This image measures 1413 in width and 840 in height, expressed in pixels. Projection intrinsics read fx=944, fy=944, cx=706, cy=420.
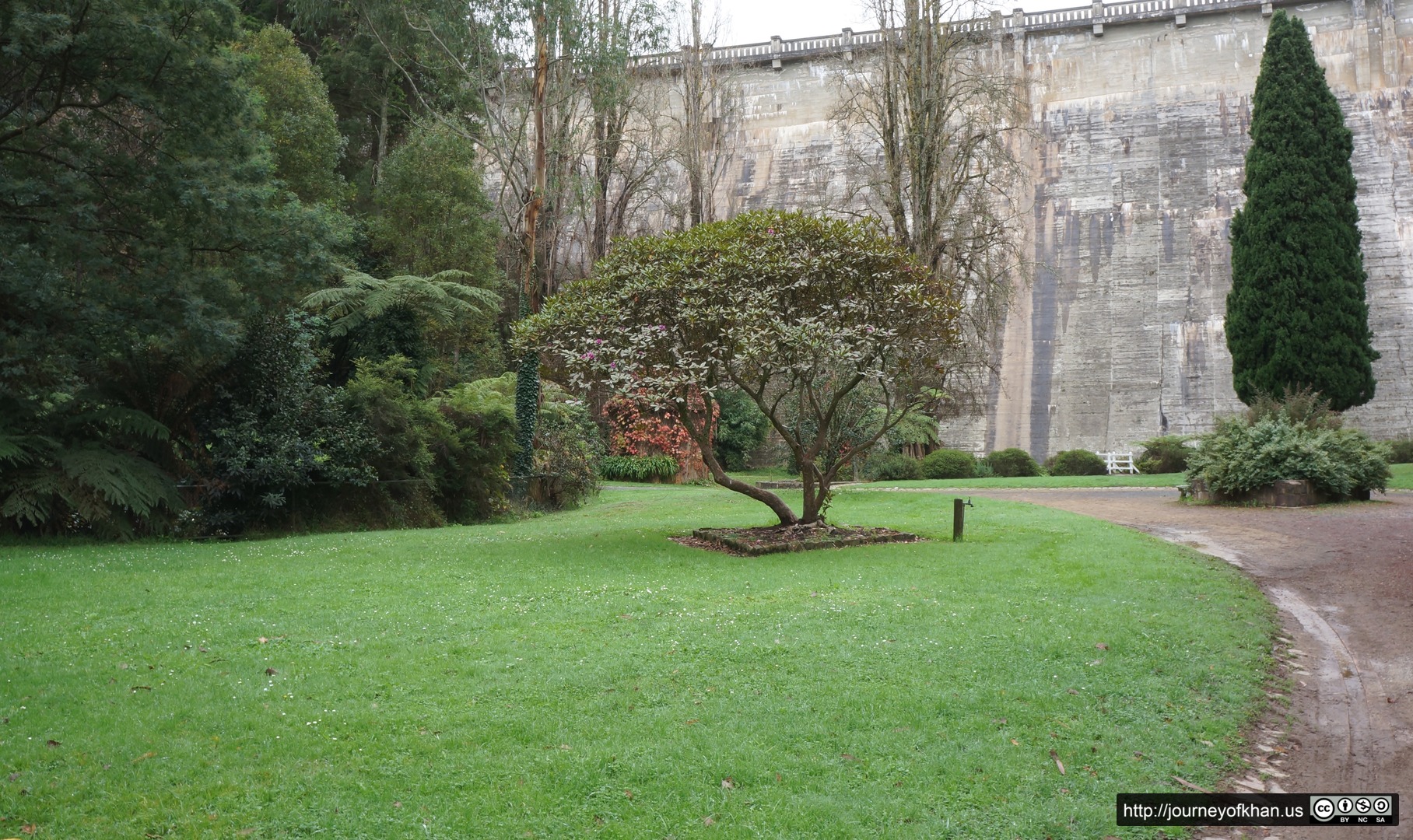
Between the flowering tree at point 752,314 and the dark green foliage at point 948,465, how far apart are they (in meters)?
16.2

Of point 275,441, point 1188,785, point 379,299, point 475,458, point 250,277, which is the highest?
point 379,299

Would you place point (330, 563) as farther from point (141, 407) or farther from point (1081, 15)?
point (1081, 15)

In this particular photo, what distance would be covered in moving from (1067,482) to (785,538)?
45.4 ft

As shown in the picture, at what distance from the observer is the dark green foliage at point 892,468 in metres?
27.5

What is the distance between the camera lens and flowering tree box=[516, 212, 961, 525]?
11281mm

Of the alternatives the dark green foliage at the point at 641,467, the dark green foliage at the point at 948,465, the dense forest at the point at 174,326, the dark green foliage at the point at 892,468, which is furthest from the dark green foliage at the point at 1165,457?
the dense forest at the point at 174,326

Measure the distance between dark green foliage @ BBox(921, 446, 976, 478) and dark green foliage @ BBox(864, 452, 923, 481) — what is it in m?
0.26

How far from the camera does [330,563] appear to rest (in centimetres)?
962

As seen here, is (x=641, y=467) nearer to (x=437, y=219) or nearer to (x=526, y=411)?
(x=526, y=411)

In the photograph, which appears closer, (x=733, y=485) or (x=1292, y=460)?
(x=733, y=485)

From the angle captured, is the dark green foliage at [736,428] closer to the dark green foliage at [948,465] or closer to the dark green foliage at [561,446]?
the dark green foliage at [948,465]

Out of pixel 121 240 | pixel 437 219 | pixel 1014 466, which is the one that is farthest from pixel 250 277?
pixel 1014 466

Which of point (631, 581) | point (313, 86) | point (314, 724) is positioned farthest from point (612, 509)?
point (313, 86)

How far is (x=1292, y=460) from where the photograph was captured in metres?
15.8
